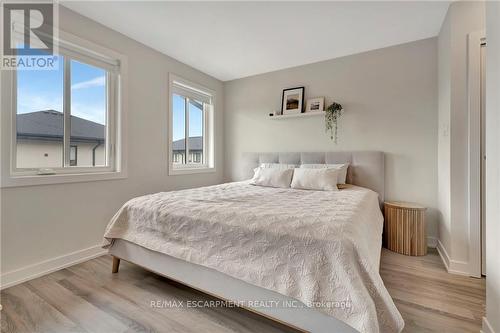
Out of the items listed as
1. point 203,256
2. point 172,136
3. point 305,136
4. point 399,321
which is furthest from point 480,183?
point 172,136

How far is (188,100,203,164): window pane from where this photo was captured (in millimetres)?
3859

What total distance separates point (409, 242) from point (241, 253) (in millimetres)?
2114

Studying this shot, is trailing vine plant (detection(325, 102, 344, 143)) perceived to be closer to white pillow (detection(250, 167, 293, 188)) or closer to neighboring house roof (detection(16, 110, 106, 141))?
white pillow (detection(250, 167, 293, 188))

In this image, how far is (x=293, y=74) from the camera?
3.58 meters

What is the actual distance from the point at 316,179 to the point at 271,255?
1.64 metres

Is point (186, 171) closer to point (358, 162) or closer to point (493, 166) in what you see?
point (358, 162)

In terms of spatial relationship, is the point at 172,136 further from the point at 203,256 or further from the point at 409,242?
the point at 409,242

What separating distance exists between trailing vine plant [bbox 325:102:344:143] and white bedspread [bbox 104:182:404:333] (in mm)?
1685

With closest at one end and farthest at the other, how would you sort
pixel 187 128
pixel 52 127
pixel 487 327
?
pixel 487 327 < pixel 52 127 < pixel 187 128

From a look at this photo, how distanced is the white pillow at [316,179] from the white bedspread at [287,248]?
0.86 m

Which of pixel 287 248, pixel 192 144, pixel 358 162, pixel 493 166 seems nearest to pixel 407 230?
pixel 358 162

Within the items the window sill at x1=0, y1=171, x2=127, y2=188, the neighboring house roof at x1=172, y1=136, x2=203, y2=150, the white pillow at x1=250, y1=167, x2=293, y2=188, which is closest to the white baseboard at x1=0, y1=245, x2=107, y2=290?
the window sill at x1=0, y1=171, x2=127, y2=188

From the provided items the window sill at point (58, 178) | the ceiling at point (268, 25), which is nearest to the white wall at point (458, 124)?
the ceiling at point (268, 25)

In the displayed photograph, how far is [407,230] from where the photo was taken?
245 cm
